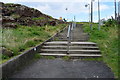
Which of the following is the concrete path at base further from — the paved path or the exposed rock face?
the exposed rock face

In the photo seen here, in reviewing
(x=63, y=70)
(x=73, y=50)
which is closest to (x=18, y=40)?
(x=73, y=50)

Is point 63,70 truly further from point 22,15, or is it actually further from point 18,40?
point 22,15

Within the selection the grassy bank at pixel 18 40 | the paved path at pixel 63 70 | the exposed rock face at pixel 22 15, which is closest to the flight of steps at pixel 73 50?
the grassy bank at pixel 18 40

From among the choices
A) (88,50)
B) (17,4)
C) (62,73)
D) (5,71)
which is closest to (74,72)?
(62,73)

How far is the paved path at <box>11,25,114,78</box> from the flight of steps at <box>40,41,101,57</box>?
775 millimetres

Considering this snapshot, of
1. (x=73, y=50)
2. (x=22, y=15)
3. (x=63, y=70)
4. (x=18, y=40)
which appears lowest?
(x=63, y=70)

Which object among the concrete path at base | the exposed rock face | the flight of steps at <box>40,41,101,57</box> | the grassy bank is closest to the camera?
the concrete path at base

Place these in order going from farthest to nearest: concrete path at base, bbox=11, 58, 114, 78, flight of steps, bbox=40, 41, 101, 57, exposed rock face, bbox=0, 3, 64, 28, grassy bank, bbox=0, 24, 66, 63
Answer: exposed rock face, bbox=0, 3, 64, 28
flight of steps, bbox=40, 41, 101, 57
grassy bank, bbox=0, 24, 66, 63
concrete path at base, bbox=11, 58, 114, 78

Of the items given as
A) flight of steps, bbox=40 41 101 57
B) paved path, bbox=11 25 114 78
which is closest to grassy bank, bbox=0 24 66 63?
flight of steps, bbox=40 41 101 57

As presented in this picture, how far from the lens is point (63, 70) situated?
4.95 m

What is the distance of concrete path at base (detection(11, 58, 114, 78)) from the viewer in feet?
14.6

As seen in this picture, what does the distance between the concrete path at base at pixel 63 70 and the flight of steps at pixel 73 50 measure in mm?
776

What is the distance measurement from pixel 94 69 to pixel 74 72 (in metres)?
0.72

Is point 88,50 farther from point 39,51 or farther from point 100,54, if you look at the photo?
point 39,51
